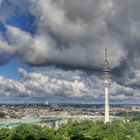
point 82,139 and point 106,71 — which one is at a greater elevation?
point 106,71

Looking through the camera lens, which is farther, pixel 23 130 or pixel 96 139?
pixel 23 130

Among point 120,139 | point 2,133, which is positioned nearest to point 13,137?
point 2,133

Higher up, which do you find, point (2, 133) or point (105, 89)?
point (105, 89)

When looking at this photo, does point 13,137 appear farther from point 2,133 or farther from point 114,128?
point 114,128

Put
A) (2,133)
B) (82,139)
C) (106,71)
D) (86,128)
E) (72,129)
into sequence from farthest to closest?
(106,71) → (86,128) → (72,129) → (2,133) → (82,139)

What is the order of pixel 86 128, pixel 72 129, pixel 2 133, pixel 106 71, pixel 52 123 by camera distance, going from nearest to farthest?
pixel 2 133
pixel 72 129
pixel 86 128
pixel 106 71
pixel 52 123

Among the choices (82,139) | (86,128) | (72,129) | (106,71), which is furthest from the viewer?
(106,71)

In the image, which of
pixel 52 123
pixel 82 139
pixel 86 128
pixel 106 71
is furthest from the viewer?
pixel 52 123

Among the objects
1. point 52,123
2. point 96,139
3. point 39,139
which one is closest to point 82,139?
point 96,139

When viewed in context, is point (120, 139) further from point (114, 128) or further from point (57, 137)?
point (114, 128)
